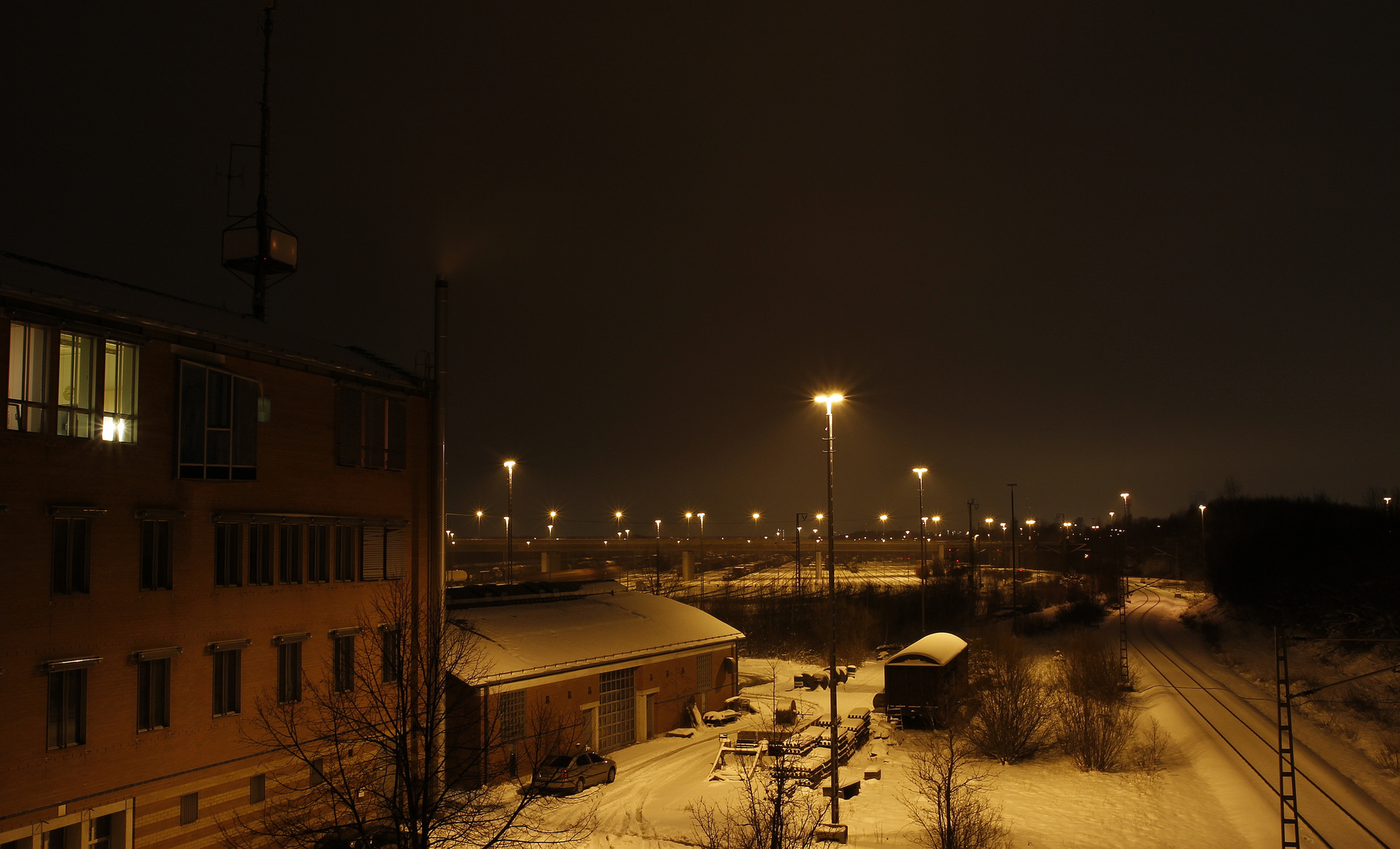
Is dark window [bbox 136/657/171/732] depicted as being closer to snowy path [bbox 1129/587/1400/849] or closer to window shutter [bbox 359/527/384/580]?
window shutter [bbox 359/527/384/580]

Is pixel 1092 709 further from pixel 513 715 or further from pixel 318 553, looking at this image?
pixel 318 553

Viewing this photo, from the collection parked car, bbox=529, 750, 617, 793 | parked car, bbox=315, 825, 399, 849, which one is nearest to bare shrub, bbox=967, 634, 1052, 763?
parked car, bbox=529, 750, 617, 793

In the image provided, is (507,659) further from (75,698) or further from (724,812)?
(75,698)

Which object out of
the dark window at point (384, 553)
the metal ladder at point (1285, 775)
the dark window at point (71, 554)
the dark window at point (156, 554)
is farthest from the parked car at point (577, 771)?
the metal ladder at point (1285, 775)

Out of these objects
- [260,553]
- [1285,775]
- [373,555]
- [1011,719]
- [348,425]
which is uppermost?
[348,425]

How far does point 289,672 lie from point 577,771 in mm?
9755

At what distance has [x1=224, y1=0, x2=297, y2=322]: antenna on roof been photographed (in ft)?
91.2

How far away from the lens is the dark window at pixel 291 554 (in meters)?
22.5

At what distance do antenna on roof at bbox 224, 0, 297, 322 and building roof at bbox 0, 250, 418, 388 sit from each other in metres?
4.48

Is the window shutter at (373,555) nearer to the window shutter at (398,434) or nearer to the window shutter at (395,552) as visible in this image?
the window shutter at (395,552)

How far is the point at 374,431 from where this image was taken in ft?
84.2

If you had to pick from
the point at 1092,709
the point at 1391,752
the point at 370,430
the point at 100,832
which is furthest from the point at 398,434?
the point at 1391,752

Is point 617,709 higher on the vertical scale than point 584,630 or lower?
lower

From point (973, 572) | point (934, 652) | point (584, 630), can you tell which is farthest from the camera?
point (973, 572)
